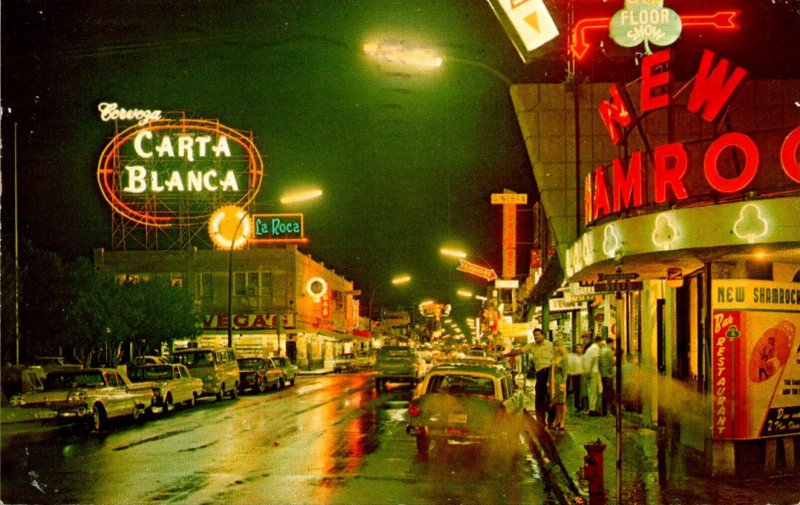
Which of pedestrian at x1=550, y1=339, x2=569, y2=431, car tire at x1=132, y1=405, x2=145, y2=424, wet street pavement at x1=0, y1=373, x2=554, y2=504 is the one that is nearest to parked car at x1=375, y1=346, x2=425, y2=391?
car tire at x1=132, y1=405, x2=145, y2=424

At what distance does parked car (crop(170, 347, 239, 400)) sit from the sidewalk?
16585 mm

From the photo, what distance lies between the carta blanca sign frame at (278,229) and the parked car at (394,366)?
21.5m

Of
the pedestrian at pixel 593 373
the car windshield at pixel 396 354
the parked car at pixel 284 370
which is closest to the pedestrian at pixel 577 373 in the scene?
the pedestrian at pixel 593 373

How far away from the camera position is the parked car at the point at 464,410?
1511cm

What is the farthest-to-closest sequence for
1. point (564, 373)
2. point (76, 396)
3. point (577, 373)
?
point (577, 373) → point (76, 396) → point (564, 373)

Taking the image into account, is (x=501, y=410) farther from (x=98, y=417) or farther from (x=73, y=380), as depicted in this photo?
(x=73, y=380)

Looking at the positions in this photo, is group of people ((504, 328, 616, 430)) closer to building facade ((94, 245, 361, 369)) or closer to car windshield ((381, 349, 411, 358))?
car windshield ((381, 349, 411, 358))

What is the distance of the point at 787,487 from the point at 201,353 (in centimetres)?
2340

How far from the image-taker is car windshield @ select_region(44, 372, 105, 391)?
826 inches

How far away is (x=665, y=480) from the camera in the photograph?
12156 millimetres

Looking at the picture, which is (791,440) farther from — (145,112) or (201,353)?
(145,112)

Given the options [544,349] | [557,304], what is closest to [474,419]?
[544,349]

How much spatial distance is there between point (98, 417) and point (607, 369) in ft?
37.3

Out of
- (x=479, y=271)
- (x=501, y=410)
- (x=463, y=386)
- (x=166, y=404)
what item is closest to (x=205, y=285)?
(x=479, y=271)
